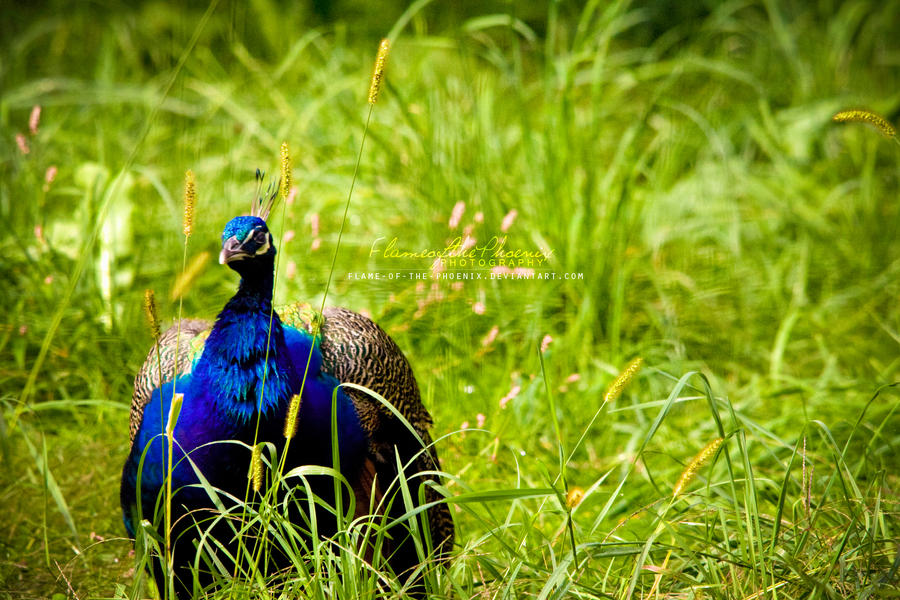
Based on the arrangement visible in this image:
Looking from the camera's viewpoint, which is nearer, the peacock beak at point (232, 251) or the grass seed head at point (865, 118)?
the grass seed head at point (865, 118)

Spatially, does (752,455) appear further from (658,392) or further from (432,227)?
(432,227)

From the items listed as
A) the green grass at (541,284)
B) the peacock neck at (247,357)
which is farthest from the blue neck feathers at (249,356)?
the green grass at (541,284)

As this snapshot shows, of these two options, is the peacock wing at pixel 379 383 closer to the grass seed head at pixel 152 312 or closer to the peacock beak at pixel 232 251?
the peacock beak at pixel 232 251

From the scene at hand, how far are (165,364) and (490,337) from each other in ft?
3.68

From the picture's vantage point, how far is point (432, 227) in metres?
3.47

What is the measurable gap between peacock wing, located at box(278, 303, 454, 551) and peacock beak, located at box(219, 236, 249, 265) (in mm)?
395

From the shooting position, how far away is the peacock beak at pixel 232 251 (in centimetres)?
209

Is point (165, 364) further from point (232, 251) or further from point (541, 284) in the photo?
point (541, 284)

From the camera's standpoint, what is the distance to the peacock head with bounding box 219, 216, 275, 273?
2105 millimetres

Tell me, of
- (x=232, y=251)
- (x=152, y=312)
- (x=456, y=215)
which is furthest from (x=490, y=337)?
(x=152, y=312)

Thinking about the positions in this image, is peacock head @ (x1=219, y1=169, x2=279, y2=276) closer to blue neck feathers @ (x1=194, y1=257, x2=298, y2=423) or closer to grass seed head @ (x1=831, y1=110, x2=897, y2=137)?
blue neck feathers @ (x1=194, y1=257, x2=298, y2=423)

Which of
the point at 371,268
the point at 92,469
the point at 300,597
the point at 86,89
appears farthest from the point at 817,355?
the point at 86,89

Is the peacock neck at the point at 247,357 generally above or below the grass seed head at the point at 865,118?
below

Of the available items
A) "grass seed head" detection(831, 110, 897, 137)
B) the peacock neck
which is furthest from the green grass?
"grass seed head" detection(831, 110, 897, 137)
